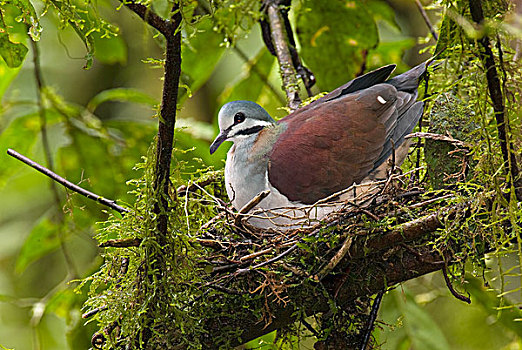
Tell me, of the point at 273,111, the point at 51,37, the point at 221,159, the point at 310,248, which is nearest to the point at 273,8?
the point at 273,111

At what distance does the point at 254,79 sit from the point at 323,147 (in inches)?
25.8

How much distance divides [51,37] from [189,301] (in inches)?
108

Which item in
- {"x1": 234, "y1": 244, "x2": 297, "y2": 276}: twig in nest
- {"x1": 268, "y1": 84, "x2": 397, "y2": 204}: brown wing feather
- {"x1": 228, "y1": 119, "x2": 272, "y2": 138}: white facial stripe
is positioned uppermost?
{"x1": 228, "y1": 119, "x2": 272, "y2": 138}: white facial stripe

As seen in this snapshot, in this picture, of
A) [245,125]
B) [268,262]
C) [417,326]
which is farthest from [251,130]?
[417,326]

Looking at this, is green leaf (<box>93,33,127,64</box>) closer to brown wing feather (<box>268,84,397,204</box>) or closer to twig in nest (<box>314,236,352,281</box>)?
brown wing feather (<box>268,84,397,204</box>)

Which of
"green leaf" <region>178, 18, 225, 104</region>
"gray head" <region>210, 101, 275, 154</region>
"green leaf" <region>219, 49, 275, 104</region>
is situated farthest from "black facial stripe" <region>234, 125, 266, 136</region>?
"green leaf" <region>219, 49, 275, 104</region>

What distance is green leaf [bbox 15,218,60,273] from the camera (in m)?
1.95

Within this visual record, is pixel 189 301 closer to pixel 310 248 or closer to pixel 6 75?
pixel 310 248

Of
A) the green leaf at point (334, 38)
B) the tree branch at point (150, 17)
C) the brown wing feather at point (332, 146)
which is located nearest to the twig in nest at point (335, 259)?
the brown wing feather at point (332, 146)

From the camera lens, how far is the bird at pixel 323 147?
5.52 ft

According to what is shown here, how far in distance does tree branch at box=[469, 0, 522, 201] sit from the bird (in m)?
0.63

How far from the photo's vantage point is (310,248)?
4.30 ft

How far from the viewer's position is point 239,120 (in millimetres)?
1876

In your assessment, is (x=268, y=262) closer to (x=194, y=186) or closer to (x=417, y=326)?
(x=194, y=186)
